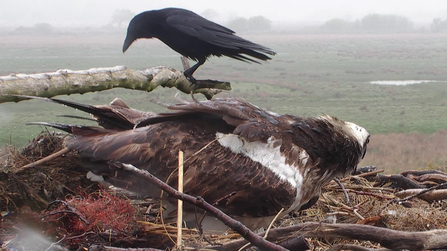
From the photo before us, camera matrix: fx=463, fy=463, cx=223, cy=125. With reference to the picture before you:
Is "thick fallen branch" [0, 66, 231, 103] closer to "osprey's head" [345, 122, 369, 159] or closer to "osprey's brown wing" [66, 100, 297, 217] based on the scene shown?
"osprey's brown wing" [66, 100, 297, 217]

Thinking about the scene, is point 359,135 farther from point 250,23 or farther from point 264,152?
point 250,23

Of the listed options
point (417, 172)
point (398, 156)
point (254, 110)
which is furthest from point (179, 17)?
point (398, 156)

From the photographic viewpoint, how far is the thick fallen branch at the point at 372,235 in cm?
187

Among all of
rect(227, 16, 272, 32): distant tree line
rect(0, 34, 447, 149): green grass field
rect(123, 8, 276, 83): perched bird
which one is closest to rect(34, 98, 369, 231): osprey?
rect(123, 8, 276, 83): perched bird

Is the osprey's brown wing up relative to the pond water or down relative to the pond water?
up

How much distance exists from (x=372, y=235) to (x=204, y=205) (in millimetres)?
823

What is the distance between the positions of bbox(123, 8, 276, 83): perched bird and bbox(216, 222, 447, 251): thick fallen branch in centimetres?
138

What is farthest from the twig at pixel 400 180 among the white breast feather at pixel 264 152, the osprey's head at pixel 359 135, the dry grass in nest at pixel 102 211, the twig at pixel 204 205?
the twig at pixel 204 205

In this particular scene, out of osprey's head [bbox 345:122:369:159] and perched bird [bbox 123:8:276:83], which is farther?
perched bird [bbox 123:8:276:83]

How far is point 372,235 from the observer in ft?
6.13

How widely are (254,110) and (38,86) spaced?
121 cm

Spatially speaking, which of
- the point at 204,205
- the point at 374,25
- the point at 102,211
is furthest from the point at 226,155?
the point at 374,25

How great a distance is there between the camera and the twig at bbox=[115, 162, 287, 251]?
1332mm

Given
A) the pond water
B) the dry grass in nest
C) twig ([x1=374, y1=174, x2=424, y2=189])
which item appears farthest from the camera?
the pond water
